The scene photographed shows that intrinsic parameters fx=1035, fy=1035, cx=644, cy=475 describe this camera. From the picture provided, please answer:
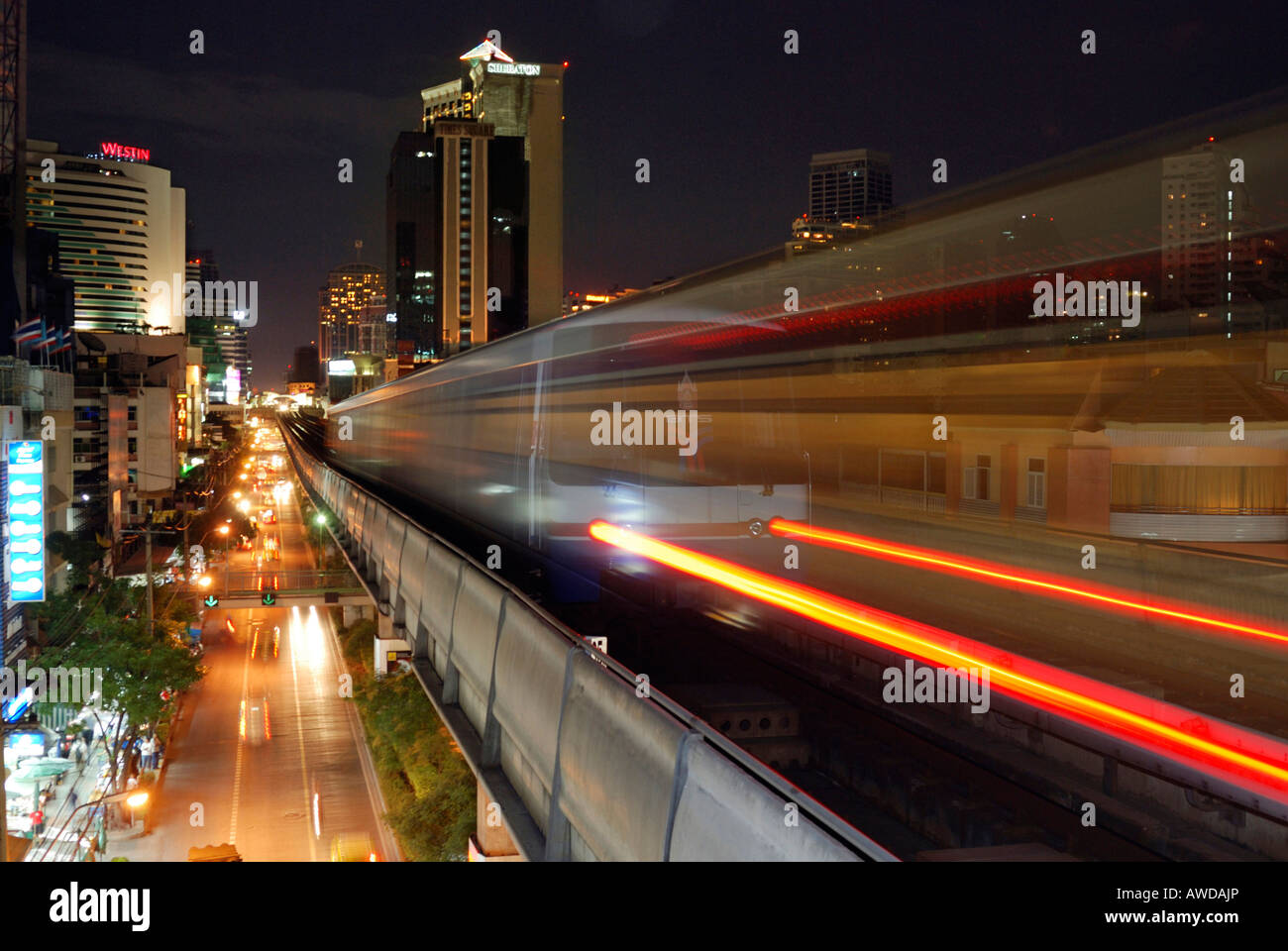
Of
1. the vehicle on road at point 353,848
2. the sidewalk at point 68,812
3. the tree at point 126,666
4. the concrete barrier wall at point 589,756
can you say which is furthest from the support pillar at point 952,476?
the tree at point 126,666

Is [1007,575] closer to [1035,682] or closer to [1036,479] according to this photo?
[1036,479]

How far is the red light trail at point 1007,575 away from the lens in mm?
9000

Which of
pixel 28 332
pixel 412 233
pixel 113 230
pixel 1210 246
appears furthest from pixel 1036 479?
pixel 113 230

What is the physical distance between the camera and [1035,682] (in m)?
6.49

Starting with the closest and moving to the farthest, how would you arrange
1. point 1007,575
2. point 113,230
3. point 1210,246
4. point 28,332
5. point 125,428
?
1. point 1210,246
2. point 1007,575
3. point 28,332
4. point 125,428
5. point 113,230

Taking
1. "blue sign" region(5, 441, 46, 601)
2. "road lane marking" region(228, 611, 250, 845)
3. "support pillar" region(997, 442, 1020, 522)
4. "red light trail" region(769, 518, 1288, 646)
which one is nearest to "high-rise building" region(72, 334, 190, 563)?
"road lane marking" region(228, 611, 250, 845)

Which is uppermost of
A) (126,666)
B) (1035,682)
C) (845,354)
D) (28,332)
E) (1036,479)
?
(28,332)

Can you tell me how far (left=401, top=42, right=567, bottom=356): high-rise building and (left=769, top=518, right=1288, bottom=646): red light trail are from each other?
142149 millimetres

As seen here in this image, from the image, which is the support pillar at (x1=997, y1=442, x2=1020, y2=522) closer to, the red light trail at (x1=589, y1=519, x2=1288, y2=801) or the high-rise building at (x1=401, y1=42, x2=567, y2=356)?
the red light trail at (x1=589, y1=519, x2=1288, y2=801)

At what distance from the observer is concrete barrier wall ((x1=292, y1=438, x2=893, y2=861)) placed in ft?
10.9

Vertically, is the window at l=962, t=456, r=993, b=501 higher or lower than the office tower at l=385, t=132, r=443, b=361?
lower

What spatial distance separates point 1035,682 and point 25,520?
28.3m

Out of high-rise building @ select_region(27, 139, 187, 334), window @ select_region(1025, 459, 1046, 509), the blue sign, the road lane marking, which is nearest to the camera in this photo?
window @ select_region(1025, 459, 1046, 509)

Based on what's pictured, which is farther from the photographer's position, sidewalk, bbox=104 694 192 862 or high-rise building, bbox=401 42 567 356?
high-rise building, bbox=401 42 567 356
